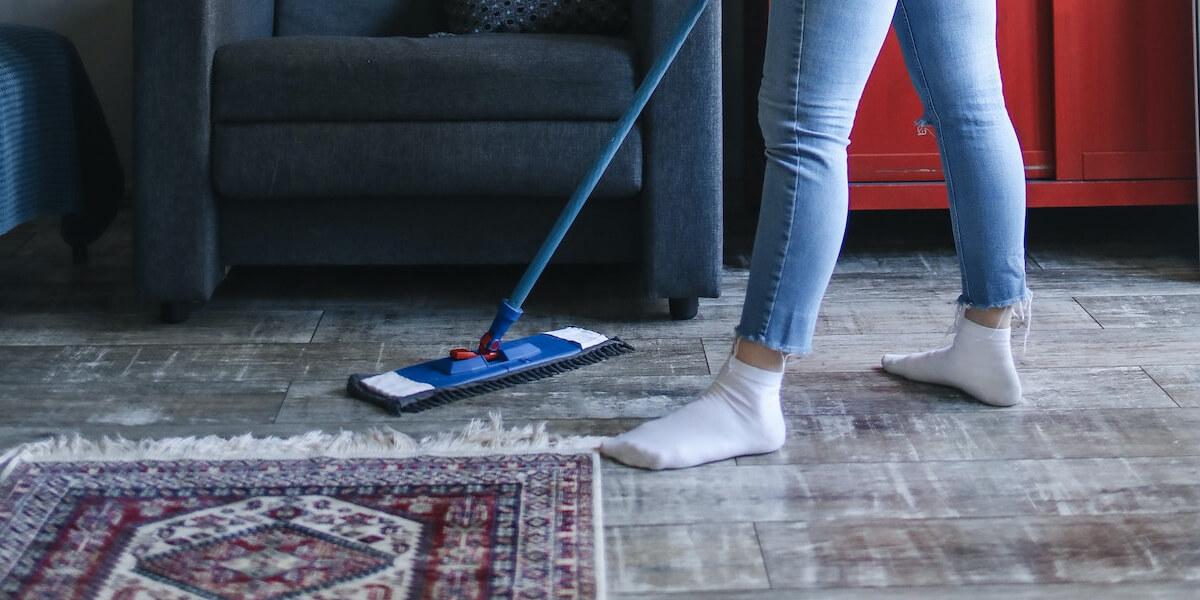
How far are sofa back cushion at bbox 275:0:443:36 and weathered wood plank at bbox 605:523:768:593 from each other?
1.61m

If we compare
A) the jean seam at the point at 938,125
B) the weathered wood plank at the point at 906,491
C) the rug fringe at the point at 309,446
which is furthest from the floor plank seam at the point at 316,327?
the jean seam at the point at 938,125

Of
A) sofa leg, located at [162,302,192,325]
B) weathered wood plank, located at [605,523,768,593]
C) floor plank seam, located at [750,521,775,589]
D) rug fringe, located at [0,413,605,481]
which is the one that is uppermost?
sofa leg, located at [162,302,192,325]

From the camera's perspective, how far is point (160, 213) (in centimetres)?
206

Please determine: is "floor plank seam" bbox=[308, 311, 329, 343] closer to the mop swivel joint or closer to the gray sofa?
the gray sofa

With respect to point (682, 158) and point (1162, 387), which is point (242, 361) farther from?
point (1162, 387)

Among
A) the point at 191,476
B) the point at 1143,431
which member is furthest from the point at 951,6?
the point at 191,476

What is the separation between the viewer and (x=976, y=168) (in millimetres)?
1586

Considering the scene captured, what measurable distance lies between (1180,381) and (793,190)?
677 mm

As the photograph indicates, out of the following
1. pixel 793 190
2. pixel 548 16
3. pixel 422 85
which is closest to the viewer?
pixel 793 190

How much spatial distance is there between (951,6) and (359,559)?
2.95 ft

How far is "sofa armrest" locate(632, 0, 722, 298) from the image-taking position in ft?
6.61

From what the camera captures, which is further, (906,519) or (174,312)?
(174,312)

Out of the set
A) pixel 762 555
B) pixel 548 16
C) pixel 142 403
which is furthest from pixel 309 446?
pixel 548 16

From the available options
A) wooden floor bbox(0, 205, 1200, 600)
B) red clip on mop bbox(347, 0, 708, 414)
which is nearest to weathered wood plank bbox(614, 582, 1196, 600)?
wooden floor bbox(0, 205, 1200, 600)
